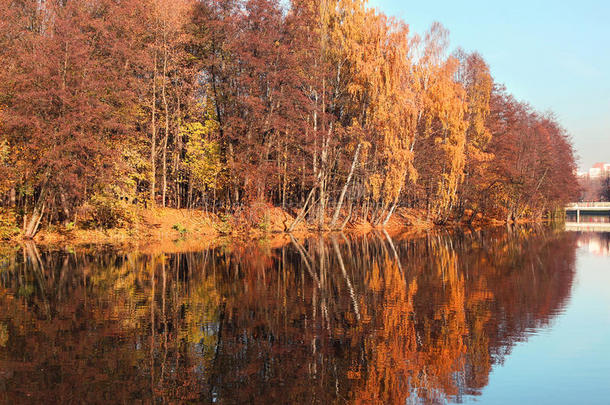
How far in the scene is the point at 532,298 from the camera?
54.2 feet

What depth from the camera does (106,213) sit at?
36.6 m

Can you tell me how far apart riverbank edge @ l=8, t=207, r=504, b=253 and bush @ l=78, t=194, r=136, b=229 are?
1.87 ft

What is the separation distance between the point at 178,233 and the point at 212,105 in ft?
41.1

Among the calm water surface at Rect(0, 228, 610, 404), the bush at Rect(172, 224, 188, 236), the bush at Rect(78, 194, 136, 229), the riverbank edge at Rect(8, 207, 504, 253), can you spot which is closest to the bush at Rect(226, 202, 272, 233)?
the riverbank edge at Rect(8, 207, 504, 253)

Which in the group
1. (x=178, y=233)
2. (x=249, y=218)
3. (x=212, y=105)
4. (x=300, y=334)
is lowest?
(x=300, y=334)

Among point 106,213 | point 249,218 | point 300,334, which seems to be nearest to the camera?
point 300,334

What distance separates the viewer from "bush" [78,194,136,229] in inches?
1374

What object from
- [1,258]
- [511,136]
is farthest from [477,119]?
[1,258]

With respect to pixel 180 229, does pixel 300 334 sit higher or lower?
lower

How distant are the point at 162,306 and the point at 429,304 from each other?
288 inches

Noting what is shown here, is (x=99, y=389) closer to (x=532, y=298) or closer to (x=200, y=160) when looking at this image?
(x=532, y=298)

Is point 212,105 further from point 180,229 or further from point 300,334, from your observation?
point 300,334

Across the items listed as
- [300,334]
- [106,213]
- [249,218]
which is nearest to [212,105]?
[249,218]

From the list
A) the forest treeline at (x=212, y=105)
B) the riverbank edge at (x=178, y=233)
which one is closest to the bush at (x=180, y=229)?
the riverbank edge at (x=178, y=233)
